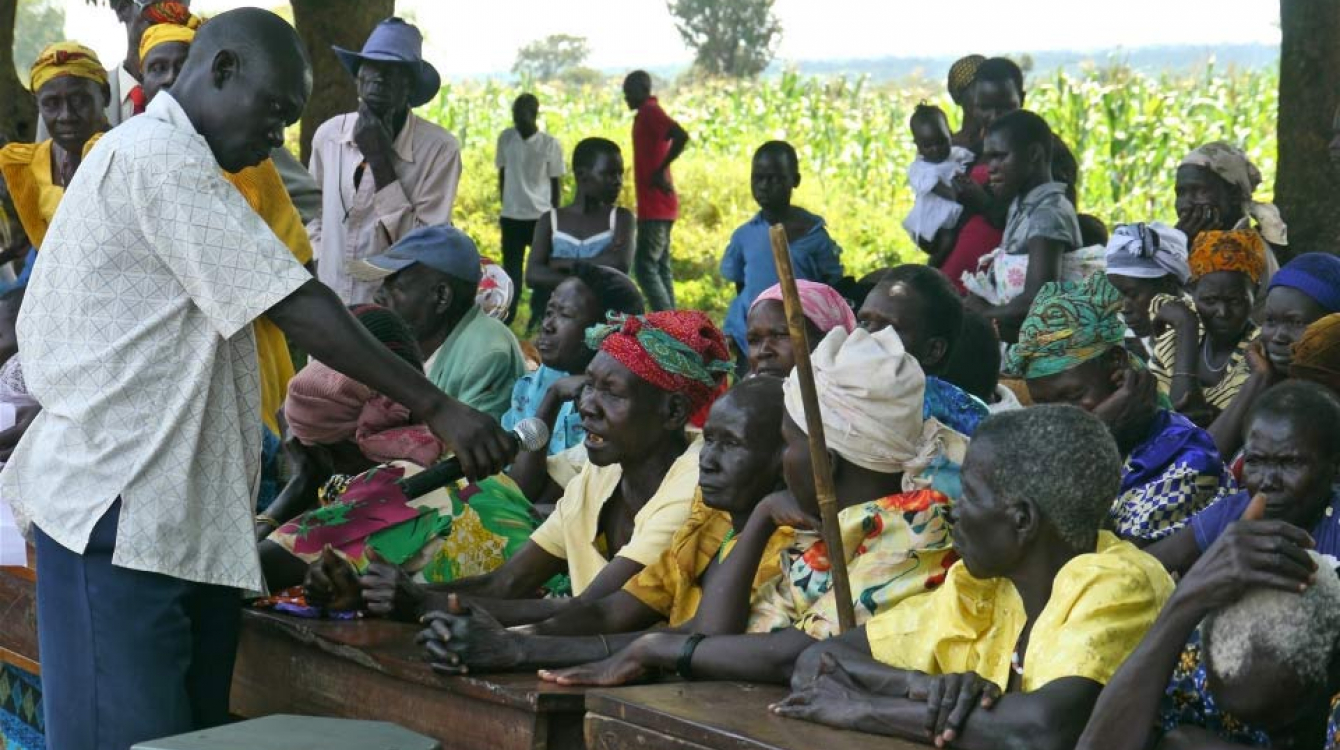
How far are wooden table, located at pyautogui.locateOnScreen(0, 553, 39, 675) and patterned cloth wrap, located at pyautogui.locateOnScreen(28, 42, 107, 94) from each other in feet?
7.20

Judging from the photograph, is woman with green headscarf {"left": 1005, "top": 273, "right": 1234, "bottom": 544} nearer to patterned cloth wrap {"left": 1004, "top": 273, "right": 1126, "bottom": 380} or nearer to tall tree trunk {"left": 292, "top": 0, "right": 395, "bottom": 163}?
patterned cloth wrap {"left": 1004, "top": 273, "right": 1126, "bottom": 380}

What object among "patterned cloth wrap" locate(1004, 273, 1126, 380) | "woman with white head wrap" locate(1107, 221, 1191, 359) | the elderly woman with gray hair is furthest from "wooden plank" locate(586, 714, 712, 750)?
"woman with white head wrap" locate(1107, 221, 1191, 359)

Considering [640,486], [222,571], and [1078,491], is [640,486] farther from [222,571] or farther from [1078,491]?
[1078,491]

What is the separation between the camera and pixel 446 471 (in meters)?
4.80

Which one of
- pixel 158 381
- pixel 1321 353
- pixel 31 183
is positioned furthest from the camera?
pixel 31 183

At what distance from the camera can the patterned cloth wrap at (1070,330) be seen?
4.68 m

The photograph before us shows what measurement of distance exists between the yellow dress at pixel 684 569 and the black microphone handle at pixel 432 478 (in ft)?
2.17

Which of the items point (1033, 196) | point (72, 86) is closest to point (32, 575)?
point (72, 86)

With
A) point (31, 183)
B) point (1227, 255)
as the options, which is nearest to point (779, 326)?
point (1227, 255)

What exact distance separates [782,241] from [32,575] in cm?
268

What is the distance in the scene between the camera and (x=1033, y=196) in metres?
7.21

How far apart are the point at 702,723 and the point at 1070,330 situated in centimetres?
184

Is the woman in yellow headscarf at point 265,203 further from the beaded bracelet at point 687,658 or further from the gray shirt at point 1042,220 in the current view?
the gray shirt at point 1042,220

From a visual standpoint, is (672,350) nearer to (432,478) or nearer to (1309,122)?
(432,478)
